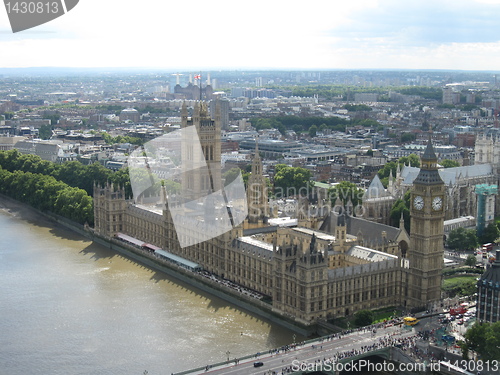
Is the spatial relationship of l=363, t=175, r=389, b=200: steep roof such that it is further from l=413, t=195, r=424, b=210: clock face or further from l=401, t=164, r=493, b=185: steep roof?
l=413, t=195, r=424, b=210: clock face

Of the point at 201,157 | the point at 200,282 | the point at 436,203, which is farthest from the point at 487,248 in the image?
the point at 201,157

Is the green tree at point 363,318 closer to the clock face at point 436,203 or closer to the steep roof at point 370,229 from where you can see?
the clock face at point 436,203

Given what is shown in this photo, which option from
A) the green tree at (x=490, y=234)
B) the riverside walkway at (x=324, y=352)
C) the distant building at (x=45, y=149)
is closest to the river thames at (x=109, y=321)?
the riverside walkway at (x=324, y=352)

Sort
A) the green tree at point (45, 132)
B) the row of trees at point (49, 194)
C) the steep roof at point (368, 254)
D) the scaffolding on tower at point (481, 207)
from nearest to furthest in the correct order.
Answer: the steep roof at point (368, 254)
the scaffolding on tower at point (481, 207)
the row of trees at point (49, 194)
the green tree at point (45, 132)

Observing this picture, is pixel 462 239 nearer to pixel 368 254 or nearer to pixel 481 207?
pixel 481 207

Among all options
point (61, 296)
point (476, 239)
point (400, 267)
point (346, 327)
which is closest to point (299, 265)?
point (346, 327)

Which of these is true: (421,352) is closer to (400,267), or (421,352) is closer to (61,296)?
(400,267)
